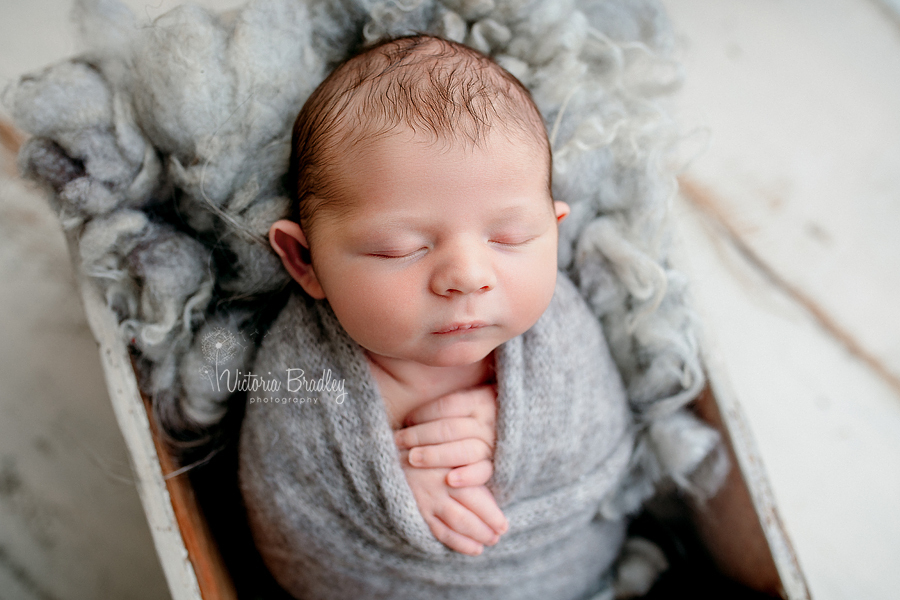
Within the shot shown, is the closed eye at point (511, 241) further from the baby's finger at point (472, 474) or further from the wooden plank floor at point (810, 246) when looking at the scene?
the wooden plank floor at point (810, 246)

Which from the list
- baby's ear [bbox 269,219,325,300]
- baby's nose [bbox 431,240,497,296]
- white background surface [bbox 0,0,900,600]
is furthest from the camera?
white background surface [bbox 0,0,900,600]

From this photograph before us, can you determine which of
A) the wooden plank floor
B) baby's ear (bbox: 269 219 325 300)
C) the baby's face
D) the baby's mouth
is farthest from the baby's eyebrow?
the wooden plank floor

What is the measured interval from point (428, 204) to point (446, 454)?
28 centimetres

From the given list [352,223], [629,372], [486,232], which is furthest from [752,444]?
[352,223]

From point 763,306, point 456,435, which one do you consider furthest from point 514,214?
point 763,306

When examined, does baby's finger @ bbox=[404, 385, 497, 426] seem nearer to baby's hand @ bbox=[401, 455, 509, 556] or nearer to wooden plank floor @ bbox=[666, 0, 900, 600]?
baby's hand @ bbox=[401, 455, 509, 556]

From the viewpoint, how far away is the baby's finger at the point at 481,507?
0.72 meters

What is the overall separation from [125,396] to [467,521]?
1.35 feet

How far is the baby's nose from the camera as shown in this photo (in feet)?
1.97

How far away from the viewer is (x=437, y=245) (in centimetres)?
62

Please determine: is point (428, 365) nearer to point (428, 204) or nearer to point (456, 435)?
point (456, 435)

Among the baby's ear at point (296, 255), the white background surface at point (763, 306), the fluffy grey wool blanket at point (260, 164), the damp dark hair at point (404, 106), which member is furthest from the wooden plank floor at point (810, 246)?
the baby's ear at point (296, 255)

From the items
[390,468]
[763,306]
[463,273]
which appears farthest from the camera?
[763,306]

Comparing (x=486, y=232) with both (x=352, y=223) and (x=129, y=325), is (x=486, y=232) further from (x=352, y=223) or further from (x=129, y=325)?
(x=129, y=325)
